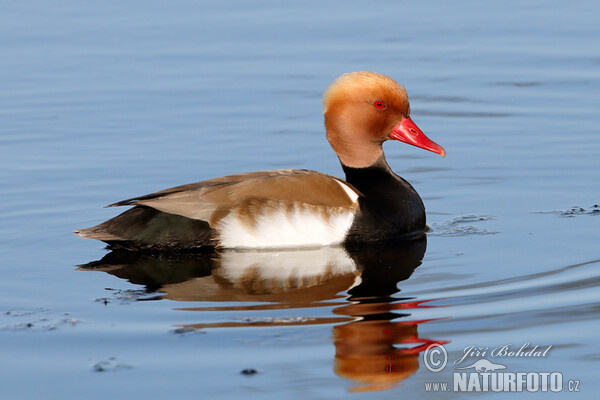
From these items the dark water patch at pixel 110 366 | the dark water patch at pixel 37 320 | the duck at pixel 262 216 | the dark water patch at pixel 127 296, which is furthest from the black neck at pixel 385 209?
the dark water patch at pixel 110 366

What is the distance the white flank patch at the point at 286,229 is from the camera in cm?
720

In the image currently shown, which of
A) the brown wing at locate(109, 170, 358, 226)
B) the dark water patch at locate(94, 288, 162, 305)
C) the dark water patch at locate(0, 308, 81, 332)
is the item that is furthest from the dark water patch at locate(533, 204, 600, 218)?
the dark water patch at locate(0, 308, 81, 332)

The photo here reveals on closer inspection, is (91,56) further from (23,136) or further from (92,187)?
(92,187)

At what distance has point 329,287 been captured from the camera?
20.9 ft

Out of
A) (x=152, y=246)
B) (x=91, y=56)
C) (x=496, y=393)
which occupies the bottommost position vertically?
(x=496, y=393)

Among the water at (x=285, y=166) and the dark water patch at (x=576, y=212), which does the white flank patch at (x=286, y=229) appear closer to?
the water at (x=285, y=166)

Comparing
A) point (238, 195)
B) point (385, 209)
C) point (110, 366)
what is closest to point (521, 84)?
point (385, 209)

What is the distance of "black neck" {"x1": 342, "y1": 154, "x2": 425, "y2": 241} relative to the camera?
7375mm

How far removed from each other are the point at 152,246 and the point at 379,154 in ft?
6.14

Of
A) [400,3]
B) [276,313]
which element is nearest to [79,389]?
[276,313]

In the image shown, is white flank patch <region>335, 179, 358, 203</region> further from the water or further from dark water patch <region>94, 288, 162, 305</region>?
dark water patch <region>94, 288, 162, 305</region>

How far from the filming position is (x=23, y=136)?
10.1 meters

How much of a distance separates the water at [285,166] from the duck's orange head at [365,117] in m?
0.71

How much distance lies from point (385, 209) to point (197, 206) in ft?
4.37
